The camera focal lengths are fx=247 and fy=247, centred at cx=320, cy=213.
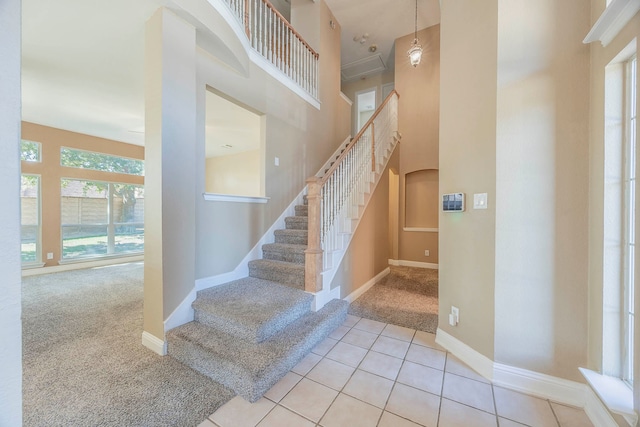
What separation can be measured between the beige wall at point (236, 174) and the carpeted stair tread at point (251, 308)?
466 centimetres

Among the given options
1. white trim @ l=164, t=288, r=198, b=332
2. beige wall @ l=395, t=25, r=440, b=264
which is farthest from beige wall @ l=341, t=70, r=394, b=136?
white trim @ l=164, t=288, r=198, b=332

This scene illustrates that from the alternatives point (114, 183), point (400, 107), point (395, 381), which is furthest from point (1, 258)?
point (114, 183)

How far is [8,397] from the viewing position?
1.98 ft

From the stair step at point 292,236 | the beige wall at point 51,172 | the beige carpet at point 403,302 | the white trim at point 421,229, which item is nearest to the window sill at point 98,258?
the beige wall at point 51,172

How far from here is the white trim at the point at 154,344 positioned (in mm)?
2139

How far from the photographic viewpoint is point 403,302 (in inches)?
131

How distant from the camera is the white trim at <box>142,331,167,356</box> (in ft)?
7.02

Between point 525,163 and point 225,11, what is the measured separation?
2.94 metres

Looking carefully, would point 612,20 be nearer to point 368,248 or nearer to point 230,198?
point 368,248

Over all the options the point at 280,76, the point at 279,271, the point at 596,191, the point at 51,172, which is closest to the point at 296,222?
the point at 279,271

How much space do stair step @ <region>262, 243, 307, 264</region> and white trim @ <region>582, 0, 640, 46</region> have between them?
2792 millimetres

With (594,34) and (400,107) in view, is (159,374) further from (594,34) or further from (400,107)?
(400,107)

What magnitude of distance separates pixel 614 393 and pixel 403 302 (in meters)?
2.05

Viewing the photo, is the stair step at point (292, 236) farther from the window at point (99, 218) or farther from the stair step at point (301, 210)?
the window at point (99, 218)
